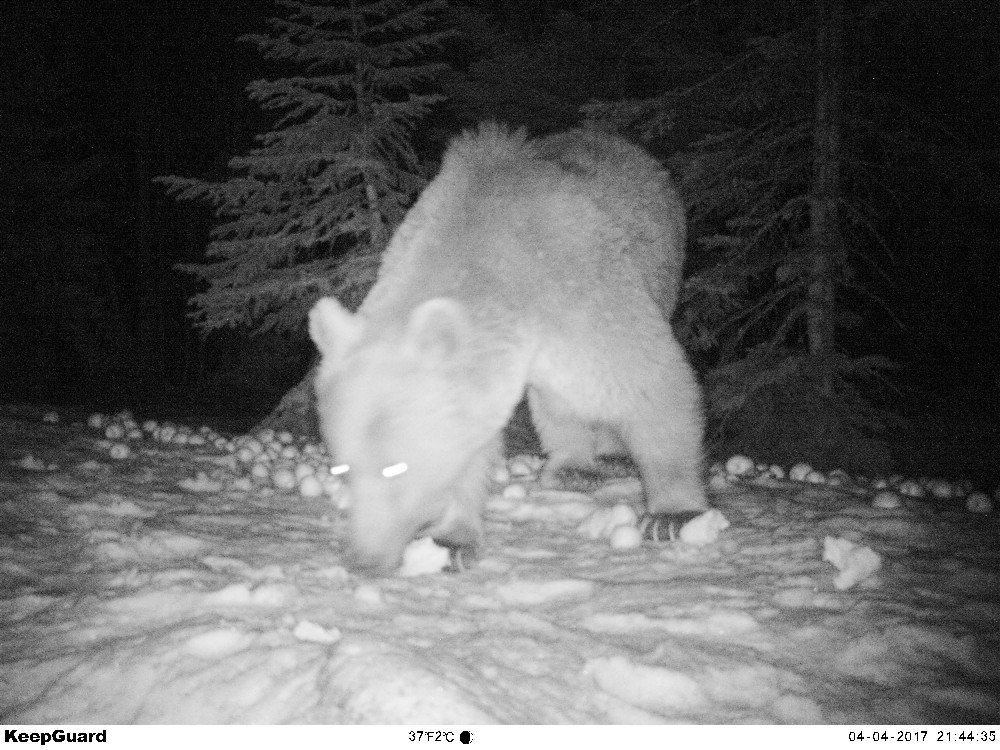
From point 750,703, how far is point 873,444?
4.85 meters

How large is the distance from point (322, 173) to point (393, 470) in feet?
17.7

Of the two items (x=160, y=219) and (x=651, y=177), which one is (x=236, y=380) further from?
(x=651, y=177)

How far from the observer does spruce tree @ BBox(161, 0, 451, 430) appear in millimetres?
7246

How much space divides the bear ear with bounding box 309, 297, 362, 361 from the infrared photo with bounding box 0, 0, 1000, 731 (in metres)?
0.02

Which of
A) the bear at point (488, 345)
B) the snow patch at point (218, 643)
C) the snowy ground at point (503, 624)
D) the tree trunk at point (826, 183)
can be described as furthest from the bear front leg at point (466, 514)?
the tree trunk at point (826, 183)

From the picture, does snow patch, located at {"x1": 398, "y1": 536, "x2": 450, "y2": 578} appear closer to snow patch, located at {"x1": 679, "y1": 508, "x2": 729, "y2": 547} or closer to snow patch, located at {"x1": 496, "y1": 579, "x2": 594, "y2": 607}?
snow patch, located at {"x1": 496, "y1": 579, "x2": 594, "y2": 607}

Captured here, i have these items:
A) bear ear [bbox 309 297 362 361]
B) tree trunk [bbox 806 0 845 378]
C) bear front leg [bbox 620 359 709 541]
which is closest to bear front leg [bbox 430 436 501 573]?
bear front leg [bbox 620 359 709 541]

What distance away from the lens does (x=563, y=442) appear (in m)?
5.66

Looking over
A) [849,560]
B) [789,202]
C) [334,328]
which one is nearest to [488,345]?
[334,328]

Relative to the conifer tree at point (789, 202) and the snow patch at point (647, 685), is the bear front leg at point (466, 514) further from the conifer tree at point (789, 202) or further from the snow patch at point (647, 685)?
the conifer tree at point (789, 202)

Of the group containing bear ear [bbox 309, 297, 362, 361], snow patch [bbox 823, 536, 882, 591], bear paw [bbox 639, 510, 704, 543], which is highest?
bear ear [bbox 309, 297, 362, 361]

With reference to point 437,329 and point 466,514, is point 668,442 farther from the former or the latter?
point 437,329

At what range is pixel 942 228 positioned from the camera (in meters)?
7.30

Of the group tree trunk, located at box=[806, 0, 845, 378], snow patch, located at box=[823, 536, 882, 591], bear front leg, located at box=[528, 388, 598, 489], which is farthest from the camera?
tree trunk, located at box=[806, 0, 845, 378]
